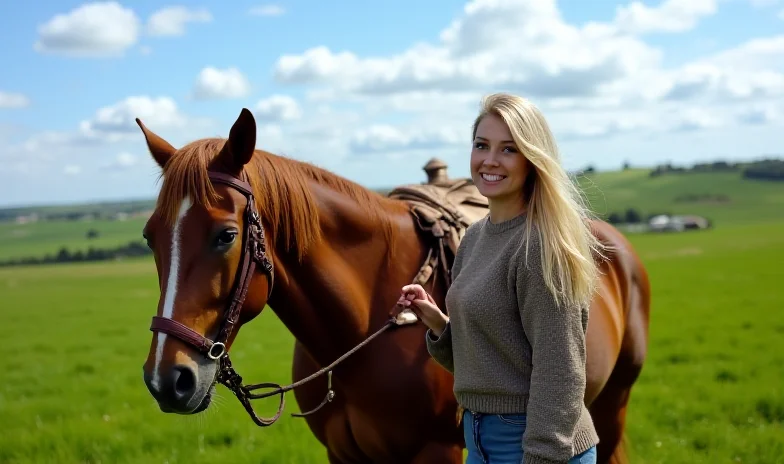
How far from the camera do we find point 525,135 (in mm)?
2270

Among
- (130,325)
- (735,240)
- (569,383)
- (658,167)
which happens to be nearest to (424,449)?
(569,383)

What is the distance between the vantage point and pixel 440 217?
3.61 m

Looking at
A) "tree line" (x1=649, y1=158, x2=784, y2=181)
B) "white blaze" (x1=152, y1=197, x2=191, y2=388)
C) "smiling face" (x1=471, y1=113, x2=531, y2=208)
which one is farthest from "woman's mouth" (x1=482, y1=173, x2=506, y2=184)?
"tree line" (x1=649, y1=158, x2=784, y2=181)

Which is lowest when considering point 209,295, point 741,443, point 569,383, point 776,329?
point 776,329

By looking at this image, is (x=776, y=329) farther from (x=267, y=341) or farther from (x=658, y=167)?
(x=658, y=167)

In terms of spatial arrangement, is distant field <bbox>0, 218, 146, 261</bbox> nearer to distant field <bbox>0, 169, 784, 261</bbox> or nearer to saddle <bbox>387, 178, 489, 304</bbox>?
distant field <bbox>0, 169, 784, 261</bbox>

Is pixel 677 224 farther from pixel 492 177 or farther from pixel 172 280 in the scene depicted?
pixel 172 280

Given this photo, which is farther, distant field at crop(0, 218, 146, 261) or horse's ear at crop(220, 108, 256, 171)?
distant field at crop(0, 218, 146, 261)

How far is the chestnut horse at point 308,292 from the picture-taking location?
2408 mm

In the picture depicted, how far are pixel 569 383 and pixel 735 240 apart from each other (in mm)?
41971

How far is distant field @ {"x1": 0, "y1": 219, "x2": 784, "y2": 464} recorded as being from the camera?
5.75m

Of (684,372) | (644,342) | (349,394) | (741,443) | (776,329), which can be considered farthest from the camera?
(776,329)

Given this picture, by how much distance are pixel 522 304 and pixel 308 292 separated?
1.19m

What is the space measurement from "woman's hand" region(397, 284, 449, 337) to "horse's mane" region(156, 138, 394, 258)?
20.9 inches
